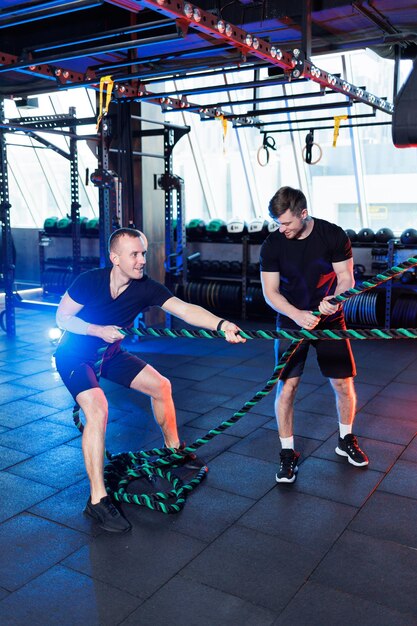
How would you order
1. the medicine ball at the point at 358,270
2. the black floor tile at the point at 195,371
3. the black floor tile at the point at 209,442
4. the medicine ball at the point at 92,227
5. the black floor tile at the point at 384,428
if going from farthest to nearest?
1. the medicine ball at the point at 92,227
2. the medicine ball at the point at 358,270
3. the black floor tile at the point at 195,371
4. the black floor tile at the point at 384,428
5. the black floor tile at the point at 209,442

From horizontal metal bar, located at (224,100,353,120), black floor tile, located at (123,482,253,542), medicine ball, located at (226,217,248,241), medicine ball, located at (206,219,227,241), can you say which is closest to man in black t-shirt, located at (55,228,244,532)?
black floor tile, located at (123,482,253,542)

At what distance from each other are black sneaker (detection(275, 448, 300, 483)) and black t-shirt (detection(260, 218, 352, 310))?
2.33ft

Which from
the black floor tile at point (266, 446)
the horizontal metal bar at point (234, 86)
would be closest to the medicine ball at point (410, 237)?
the horizontal metal bar at point (234, 86)

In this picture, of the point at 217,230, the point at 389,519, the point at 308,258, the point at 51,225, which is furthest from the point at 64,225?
the point at 389,519

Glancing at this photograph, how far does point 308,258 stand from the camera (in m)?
2.76

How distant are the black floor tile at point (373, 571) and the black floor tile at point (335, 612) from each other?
4cm

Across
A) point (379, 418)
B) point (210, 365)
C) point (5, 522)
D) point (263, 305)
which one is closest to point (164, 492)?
point (5, 522)

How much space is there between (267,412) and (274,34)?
283 cm

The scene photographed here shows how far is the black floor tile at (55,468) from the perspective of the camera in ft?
9.24

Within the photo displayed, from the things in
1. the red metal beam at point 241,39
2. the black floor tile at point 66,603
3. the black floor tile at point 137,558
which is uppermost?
the red metal beam at point 241,39

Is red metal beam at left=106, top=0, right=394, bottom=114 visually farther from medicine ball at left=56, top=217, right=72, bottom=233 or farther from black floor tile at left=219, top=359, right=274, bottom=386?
medicine ball at left=56, top=217, right=72, bottom=233

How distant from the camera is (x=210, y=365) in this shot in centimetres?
503

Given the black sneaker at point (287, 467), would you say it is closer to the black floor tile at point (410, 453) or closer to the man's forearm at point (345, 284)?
the black floor tile at point (410, 453)

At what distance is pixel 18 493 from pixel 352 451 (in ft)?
5.34
